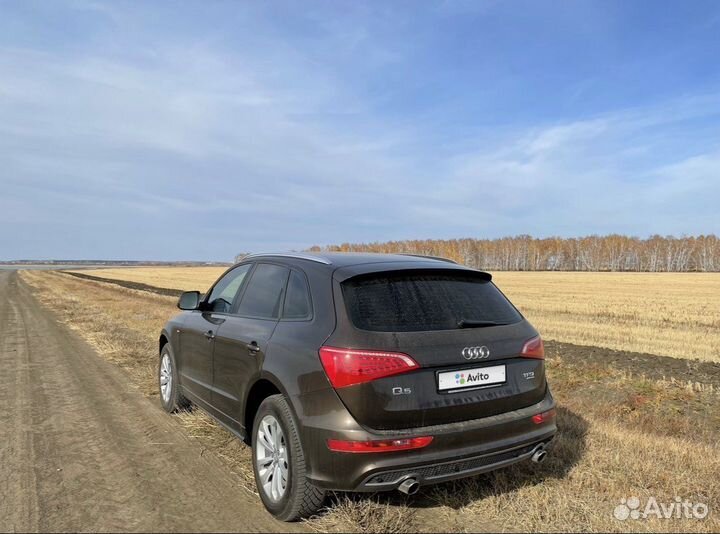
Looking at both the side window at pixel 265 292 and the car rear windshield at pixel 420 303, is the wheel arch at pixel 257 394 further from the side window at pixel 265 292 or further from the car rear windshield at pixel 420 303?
the car rear windshield at pixel 420 303

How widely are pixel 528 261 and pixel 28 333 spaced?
124566 millimetres

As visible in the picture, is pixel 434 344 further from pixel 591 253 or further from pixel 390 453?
pixel 591 253

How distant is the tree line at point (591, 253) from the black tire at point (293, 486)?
99387 millimetres

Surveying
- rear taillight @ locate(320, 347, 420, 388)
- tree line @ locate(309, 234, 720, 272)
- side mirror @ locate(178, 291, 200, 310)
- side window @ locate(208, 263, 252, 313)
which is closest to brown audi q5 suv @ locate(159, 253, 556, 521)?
rear taillight @ locate(320, 347, 420, 388)

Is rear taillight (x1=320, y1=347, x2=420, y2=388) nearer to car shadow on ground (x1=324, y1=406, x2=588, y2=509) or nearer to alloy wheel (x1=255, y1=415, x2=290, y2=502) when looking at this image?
alloy wheel (x1=255, y1=415, x2=290, y2=502)

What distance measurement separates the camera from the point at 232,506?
326 cm

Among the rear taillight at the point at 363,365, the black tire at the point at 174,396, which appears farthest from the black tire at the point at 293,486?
the black tire at the point at 174,396

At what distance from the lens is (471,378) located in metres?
2.94

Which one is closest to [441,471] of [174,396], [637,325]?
[174,396]

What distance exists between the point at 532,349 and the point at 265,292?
6.47ft

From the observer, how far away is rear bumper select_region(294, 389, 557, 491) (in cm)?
268

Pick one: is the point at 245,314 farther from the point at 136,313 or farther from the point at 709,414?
the point at 136,313

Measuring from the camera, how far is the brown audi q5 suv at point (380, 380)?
107 inches

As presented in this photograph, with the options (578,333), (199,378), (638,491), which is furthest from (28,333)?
(578,333)
